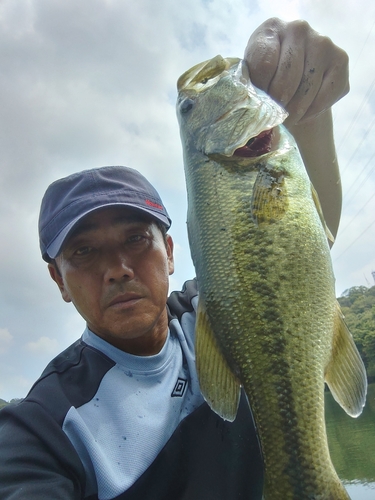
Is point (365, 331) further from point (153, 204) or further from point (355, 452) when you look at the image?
point (153, 204)

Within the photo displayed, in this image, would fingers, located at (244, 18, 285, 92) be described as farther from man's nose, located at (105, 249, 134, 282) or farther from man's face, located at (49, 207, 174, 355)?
man's nose, located at (105, 249, 134, 282)

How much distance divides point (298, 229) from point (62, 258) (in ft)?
4.49

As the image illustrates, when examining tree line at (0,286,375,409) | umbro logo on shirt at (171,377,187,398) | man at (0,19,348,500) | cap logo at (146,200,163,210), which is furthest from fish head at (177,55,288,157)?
tree line at (0,286,375,409)

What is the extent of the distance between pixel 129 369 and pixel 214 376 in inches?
30.6

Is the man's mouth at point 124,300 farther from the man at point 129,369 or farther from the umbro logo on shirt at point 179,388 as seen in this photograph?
the umbro logo on shirt at point 179,388

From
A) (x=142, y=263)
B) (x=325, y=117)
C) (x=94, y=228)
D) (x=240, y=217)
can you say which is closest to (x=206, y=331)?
(x=240, y=217)

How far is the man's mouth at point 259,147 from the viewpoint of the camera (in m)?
2.00

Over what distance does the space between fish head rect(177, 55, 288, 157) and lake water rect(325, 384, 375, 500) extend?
5.97 meters

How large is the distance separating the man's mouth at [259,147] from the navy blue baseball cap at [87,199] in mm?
675

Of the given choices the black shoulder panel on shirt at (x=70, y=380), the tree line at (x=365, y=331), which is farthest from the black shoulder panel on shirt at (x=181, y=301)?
the tree line at (x=365, y=331)

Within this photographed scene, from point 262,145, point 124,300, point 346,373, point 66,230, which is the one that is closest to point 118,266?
point 124,300

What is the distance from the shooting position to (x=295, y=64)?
2.06 meters

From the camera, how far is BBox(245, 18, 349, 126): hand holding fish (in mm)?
2064

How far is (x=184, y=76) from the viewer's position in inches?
96.8
